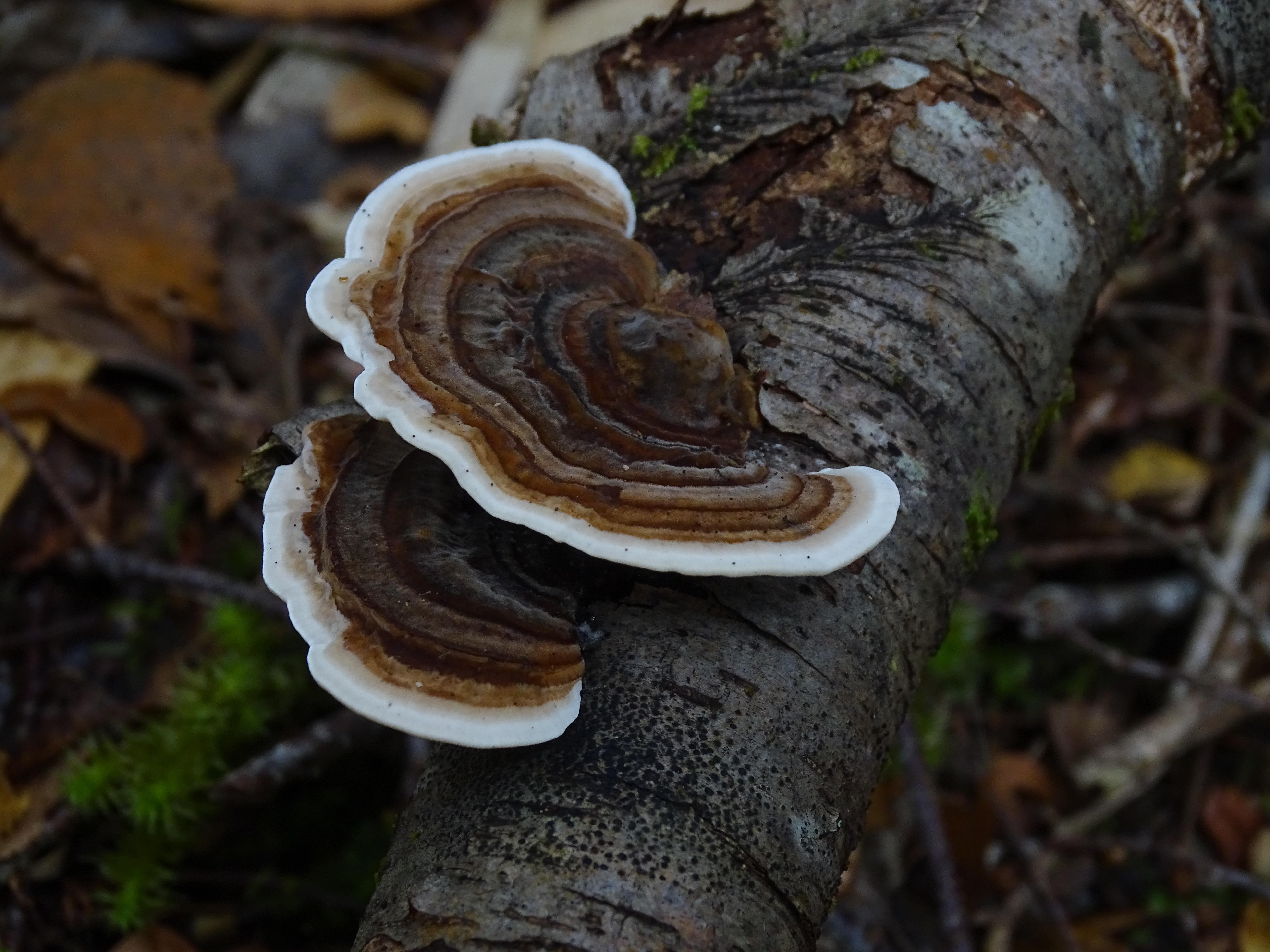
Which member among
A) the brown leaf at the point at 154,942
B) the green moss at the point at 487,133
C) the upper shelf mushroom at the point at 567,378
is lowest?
the brown leaf at the point at 154,942

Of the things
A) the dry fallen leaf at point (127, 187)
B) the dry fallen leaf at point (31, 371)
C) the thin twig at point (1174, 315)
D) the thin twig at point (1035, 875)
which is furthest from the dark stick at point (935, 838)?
the dry fallen leaf at point (127, 187)

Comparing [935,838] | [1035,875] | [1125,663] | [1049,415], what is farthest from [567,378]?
[1125,663]

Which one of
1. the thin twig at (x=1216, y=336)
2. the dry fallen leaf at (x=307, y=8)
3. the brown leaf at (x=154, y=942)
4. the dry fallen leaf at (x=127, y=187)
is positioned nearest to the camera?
the brown leaf at (x=154, y=942)

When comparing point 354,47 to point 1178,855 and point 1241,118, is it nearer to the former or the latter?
point 1241,118

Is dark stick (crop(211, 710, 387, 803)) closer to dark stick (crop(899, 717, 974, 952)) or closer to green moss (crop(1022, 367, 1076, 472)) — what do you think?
dark stick (crop(899, 717, 974, 952))

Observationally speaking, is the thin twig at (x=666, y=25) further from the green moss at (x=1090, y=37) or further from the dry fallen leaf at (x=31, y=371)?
the dry fallen leaf at (x=31, y=371)

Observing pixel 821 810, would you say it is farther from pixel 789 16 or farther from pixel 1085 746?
pixel 1085 746

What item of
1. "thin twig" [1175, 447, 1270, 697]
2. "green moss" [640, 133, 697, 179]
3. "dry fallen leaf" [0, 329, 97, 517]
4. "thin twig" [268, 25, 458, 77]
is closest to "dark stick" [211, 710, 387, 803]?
"dry fallen leaf" [0, 329, 97, 517]
